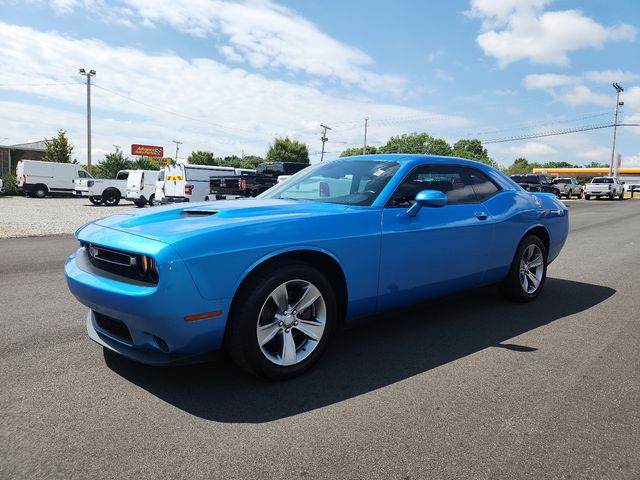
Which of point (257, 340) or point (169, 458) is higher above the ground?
point (257, 340)

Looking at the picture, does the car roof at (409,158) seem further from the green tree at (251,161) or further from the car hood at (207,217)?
the green tree at (251,161)

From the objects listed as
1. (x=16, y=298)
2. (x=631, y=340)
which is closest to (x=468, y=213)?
(x=631, y=340)

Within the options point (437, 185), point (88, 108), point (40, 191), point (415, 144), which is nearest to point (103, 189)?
point (40, 191)

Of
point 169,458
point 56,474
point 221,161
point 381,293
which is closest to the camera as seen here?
point 56,474

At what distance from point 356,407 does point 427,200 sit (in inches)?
63.7

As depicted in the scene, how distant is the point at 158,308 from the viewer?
8.43ft

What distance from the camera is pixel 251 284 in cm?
286

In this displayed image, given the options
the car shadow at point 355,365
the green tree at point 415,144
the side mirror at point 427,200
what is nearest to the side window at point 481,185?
the car shadow at point 355,365

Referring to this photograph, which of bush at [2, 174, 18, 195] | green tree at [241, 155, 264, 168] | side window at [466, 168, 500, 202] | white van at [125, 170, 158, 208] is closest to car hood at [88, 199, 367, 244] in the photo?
side window at [466, 168, 500, 202]

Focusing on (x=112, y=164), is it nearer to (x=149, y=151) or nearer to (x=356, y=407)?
(x=149, y=151)

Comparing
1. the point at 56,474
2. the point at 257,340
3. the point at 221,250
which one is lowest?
the point at 56,474

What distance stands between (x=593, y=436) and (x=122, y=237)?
2.85 meters

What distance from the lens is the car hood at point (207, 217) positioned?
2.80m

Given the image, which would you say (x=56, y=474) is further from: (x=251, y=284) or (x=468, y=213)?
(x=468, y=213)
